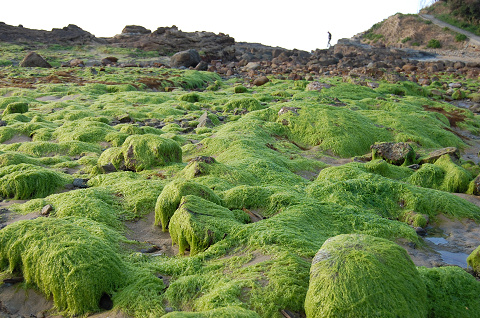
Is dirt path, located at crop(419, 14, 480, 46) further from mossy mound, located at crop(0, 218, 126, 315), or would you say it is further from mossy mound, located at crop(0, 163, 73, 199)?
mossy mound, located at crop(0, 218, 126, 315)

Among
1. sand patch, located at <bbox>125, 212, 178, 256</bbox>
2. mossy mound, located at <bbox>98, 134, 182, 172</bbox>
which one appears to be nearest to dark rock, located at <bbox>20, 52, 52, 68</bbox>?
mossy mound, located at <bbox>98, 134, 182, 172</bbox>

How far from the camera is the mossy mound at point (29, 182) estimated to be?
20.2ft

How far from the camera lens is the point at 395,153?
8.88 meters

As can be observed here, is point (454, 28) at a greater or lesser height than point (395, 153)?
greater

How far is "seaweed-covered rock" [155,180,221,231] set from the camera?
197 inches

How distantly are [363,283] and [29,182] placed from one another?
5.49 meters

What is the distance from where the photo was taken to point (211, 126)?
11422mm

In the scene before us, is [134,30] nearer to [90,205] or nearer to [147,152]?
[147,152]

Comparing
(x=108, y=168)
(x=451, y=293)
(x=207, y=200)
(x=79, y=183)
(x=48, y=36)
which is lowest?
(x=451, y=293)

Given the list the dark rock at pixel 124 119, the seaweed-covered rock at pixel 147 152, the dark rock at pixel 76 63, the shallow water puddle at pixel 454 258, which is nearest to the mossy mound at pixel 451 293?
the shallow water puddle at pixel 454 258

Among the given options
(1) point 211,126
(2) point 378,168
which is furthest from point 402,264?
(1) point 211,126

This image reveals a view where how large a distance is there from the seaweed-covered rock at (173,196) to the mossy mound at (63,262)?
976 millimetres

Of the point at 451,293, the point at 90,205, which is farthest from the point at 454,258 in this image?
the point at 90,205

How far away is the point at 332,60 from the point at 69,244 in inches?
1306
